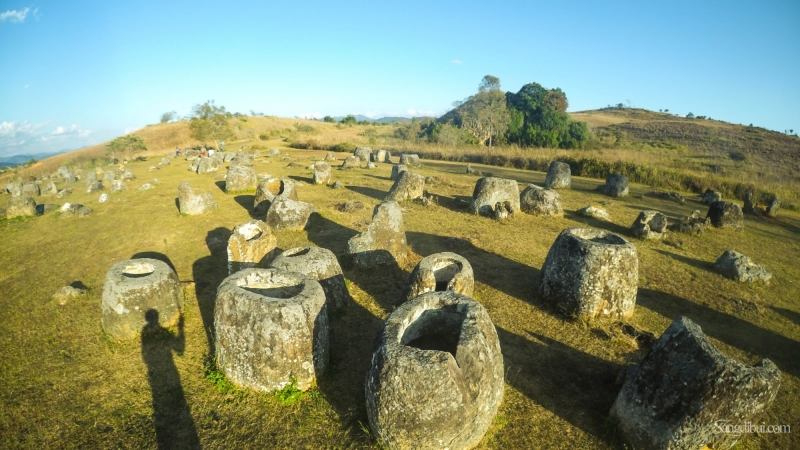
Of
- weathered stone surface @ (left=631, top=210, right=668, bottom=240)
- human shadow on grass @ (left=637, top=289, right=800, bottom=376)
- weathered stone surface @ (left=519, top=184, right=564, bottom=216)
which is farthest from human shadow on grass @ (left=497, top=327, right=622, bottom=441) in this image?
weathered stone surface @ (left=519, top=184, right=564, bottom=216)

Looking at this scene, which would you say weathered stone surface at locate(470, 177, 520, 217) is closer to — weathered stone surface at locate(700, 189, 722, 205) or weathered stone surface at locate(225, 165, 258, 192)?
weathered stone surface at locate(700, 189, 722, 205)

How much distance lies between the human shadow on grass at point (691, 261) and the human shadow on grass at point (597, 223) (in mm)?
2135

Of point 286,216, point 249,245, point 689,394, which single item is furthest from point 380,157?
point 689,394

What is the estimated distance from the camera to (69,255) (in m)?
12.4

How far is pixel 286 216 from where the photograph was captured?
540 inches

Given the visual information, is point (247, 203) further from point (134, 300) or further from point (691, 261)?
point (691, 261)

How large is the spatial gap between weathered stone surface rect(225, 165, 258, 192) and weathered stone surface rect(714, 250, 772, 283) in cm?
2024

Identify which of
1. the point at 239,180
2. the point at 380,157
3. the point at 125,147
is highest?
the point at 125,147

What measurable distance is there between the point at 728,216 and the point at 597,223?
5065 mm

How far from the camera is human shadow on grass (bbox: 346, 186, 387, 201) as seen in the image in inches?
773

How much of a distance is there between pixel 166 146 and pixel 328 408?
6227 centimetres

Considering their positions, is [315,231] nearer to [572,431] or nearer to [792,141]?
[572,431]

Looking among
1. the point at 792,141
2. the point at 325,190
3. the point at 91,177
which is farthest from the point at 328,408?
the point at 792,141

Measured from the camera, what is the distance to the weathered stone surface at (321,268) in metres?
7.98
